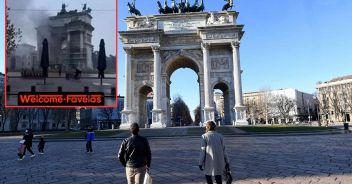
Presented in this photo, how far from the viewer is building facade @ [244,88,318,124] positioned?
108938 mm

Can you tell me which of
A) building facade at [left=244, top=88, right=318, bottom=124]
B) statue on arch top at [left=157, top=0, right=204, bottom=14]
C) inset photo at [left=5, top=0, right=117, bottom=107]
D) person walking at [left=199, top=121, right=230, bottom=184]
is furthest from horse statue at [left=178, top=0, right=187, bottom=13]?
building facade at [left=244, top=88, right=318, bottom=124]

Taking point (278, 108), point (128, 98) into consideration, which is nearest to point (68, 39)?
point (128, 98)

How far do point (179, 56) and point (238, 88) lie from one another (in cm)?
999

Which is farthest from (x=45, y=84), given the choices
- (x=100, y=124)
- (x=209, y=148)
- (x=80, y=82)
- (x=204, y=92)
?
(x=100, y=124)

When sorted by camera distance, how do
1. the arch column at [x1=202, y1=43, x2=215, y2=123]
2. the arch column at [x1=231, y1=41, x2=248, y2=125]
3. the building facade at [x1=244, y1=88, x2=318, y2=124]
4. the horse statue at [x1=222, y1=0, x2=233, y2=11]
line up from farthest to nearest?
the building facade at [x1=244, y1=88, x2=318, y2=124], the horse statue at [x1=222, y1=0, x2=233, y2=11], the arch column at [x1=202, y1=43, x2=215, y2=123], the arch column at [x1=231, y1=41, x2=248, y2=125]

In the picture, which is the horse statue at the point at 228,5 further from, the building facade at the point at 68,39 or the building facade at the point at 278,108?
the building facade at the point at 278,108

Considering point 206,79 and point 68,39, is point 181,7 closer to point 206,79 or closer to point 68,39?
point 206,79

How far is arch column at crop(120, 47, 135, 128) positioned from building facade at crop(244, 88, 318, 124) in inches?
2564

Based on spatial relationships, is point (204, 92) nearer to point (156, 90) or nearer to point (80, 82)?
point (156, 90)

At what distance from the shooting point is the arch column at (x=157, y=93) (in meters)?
44.2

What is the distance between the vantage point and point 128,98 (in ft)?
150

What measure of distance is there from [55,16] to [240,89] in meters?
27.6

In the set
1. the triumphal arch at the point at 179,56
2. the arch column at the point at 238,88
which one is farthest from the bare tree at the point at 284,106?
the arch column at the point at 238,88

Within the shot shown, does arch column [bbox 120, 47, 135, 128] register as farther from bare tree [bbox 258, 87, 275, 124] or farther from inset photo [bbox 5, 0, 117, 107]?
bare tree [bbox 258, 87, 275, 124]
